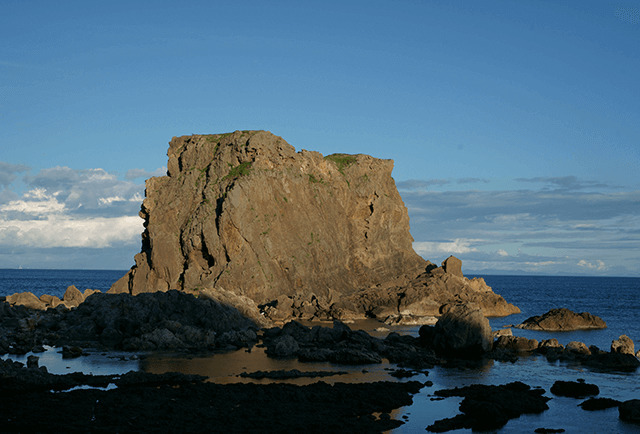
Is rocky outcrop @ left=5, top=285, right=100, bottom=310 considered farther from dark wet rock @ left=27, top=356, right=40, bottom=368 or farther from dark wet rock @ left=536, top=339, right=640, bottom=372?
dark wet rock @ left=536, top=339, right=640, bottom=372

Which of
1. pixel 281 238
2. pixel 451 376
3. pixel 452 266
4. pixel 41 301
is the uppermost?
pixel 281 238

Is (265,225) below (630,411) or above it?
above

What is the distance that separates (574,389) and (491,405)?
8.91 m

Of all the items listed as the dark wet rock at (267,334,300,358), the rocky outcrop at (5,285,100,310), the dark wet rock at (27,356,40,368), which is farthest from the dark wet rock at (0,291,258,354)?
the rocky outcrop at (5,285,100,310)

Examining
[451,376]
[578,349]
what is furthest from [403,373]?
[578,349]

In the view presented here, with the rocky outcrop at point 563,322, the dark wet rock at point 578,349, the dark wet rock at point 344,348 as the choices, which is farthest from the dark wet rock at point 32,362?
the rocky outcrop at point 563,322

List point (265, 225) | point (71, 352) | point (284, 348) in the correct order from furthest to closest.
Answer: point (265, 225) < point (284, 348) < point (71, 352)

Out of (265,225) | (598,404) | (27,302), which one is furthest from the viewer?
(265,225)

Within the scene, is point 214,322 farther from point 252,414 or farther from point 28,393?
point 252,414

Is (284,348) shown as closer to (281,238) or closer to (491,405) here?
(491,405)

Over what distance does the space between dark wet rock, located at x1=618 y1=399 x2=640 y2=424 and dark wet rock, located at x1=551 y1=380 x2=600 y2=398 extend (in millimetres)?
4365

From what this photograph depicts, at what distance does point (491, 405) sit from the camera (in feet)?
95.8

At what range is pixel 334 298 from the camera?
3354 inches

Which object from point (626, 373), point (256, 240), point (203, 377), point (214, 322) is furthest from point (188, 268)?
point (626, 373)
